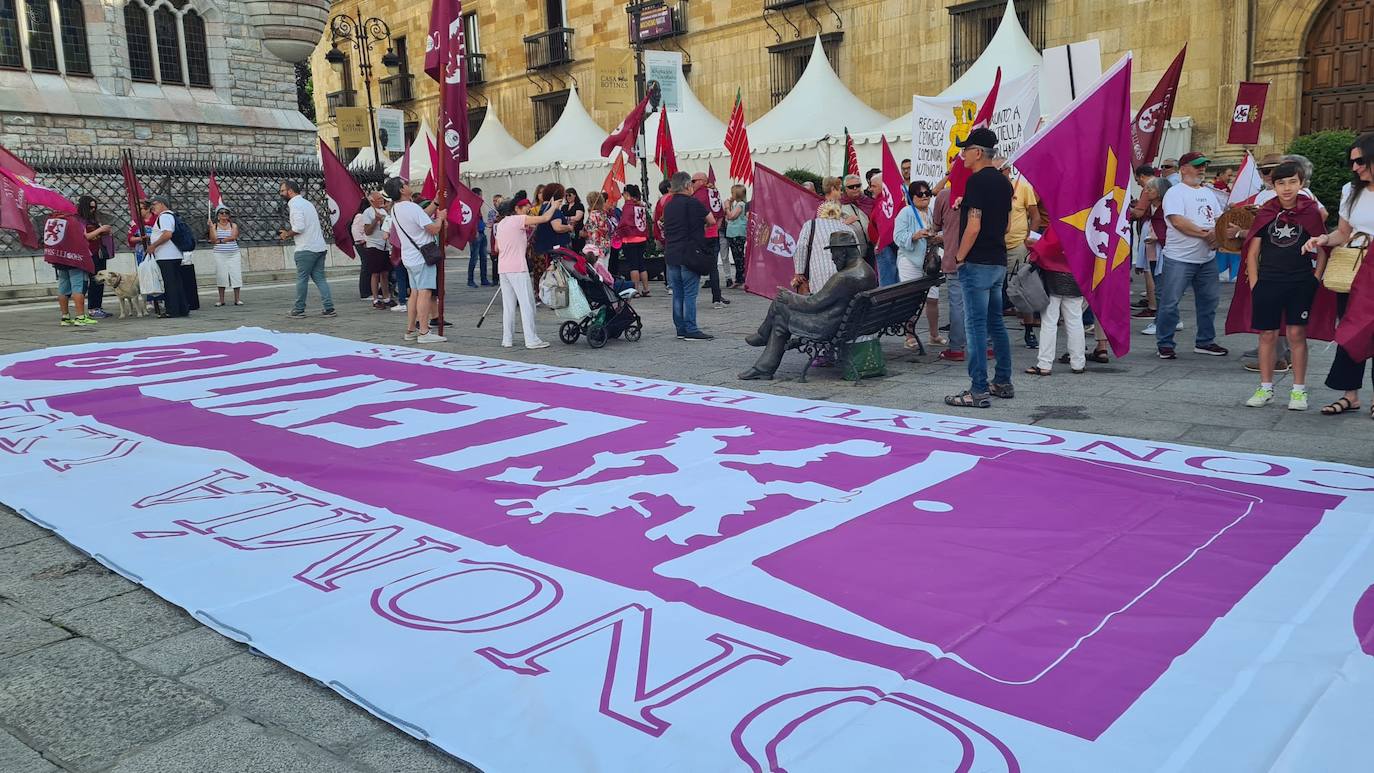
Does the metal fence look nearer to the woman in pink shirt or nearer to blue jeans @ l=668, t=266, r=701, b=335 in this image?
the woman in pink shirt

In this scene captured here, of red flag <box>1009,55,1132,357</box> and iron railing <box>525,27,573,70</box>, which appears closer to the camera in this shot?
red flag <box>1009,55,1132,357</box>

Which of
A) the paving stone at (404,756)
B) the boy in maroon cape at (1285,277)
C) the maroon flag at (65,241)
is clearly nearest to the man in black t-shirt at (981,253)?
the boy in maroon cape at (1285,277)

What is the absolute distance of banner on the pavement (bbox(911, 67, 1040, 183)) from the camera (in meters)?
10.1

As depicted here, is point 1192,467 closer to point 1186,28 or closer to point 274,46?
point 1186,28

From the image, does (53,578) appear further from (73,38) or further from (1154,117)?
(73,38)

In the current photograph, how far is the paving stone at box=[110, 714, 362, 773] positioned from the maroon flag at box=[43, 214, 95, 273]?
11.4m

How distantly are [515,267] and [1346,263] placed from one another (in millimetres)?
6958

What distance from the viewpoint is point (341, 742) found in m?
2.69

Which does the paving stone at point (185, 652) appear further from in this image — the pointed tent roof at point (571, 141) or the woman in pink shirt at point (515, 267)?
the pointed tent roof at point (571, 141)

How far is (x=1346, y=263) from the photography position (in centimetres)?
555

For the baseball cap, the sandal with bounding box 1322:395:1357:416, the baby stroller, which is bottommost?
the sandal with bounding box 1322:395:1357:416

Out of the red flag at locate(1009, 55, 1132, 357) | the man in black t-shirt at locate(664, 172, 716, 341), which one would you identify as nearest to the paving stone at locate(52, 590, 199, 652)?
the red flag at locate(1009, 55, 1132, 357)

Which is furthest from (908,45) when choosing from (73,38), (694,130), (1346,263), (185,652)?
(185,652)

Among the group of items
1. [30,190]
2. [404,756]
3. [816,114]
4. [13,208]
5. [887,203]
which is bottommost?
[404,756]
